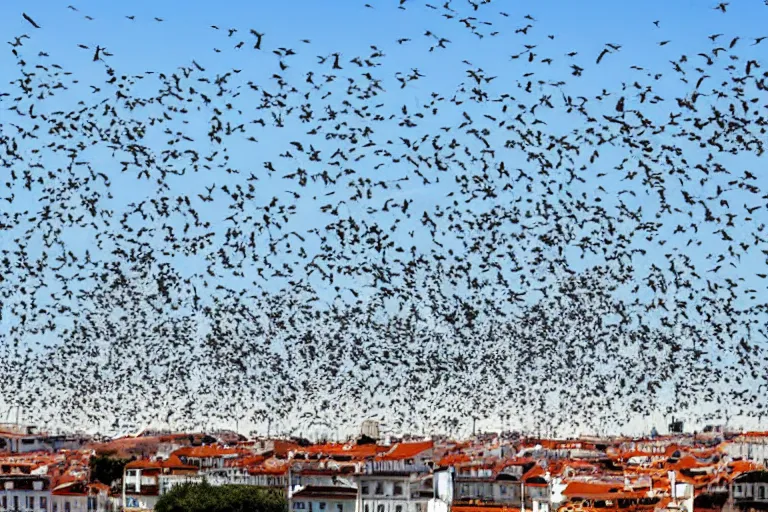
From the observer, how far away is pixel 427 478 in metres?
82.7

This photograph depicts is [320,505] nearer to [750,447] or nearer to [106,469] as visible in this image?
[106,469]

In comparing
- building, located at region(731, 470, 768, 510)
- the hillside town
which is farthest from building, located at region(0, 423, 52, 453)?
building, located at region(731, 470, 768, 510)

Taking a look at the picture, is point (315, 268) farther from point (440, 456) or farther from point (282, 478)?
point (440, 456)

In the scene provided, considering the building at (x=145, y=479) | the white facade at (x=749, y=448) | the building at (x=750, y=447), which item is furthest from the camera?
the building at (x=750, y=447)

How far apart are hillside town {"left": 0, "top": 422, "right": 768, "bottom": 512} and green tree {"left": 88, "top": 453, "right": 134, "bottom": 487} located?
223 millimetres

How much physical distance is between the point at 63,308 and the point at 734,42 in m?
20.1

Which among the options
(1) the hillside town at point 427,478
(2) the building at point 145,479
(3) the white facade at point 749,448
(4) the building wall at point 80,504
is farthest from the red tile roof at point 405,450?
(3) the white facade at point 749,448

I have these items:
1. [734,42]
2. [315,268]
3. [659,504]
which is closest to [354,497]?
[659,504]

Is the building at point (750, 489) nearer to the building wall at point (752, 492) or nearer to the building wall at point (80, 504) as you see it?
the building wall at point (752, 492)

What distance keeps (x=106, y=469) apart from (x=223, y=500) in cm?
2648

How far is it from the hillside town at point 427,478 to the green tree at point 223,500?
1392 mm

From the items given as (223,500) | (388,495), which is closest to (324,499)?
(388,495)

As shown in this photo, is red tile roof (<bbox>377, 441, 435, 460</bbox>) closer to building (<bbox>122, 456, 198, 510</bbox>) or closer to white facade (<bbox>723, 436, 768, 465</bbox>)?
building (<bbox>122, 456, 198, 510</bbox>)

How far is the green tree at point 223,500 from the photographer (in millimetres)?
82188
